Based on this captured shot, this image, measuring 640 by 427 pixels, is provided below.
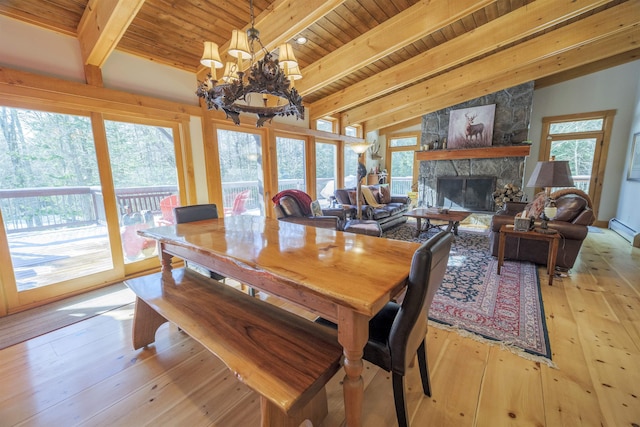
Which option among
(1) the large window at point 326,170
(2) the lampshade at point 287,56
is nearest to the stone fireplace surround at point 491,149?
(1) the large window at point 326,170

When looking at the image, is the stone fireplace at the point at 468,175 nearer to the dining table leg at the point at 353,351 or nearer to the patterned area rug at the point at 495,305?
the patterned area rug at the point at 495,305

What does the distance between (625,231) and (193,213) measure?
6699 mm

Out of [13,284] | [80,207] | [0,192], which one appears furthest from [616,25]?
[13,284]

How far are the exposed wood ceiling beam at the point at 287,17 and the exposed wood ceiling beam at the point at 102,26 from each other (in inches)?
31.6

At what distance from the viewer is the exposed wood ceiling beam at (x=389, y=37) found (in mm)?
2641

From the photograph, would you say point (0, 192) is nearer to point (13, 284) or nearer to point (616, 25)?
point (13, 284)

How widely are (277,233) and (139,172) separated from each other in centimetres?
236

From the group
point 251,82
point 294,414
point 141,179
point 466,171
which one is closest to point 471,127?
point 466,171

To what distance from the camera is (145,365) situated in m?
1.71

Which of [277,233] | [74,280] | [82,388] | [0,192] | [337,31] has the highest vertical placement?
[337,31]

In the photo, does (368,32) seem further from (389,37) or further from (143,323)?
(143,323)

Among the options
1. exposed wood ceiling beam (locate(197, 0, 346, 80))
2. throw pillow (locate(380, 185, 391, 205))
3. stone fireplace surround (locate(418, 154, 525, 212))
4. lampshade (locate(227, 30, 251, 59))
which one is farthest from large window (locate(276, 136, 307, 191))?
stone fireplace surround (locate(418, 154, 525, 212))

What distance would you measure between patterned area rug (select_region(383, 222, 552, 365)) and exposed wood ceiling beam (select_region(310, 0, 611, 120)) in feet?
9.23

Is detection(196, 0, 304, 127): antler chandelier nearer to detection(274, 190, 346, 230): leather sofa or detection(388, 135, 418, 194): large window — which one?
detection(274, 190, 346, 230): leather sofa
